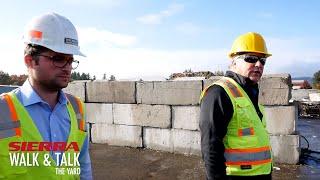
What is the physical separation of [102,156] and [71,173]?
6.23 m

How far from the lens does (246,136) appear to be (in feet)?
9.01

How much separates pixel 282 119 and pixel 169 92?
2434mm

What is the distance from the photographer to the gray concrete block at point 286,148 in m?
6.75

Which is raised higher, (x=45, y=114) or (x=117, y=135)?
(x=45, y=114)

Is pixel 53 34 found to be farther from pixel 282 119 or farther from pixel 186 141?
pixel 186 141

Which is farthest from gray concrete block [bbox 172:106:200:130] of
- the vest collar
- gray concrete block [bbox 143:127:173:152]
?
the vest collar

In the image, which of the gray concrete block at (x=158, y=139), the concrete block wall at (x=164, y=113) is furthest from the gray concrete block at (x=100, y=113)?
the gray concrete block at (x=158, y=139)

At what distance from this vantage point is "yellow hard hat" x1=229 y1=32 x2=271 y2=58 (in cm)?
325

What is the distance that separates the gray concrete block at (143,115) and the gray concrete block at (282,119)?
219 cm

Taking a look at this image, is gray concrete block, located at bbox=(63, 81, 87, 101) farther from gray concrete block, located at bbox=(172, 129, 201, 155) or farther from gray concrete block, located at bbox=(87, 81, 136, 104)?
gray concrete block, located at bbox=(172, 129, 201, 155)

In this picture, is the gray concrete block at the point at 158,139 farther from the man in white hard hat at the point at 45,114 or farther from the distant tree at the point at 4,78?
the distant tree at the point at 4,78

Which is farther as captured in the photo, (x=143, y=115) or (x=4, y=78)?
(x=4, y=78)

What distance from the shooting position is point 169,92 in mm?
8078

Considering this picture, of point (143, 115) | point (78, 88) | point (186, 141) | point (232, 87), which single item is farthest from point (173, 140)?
point (232, 87)
